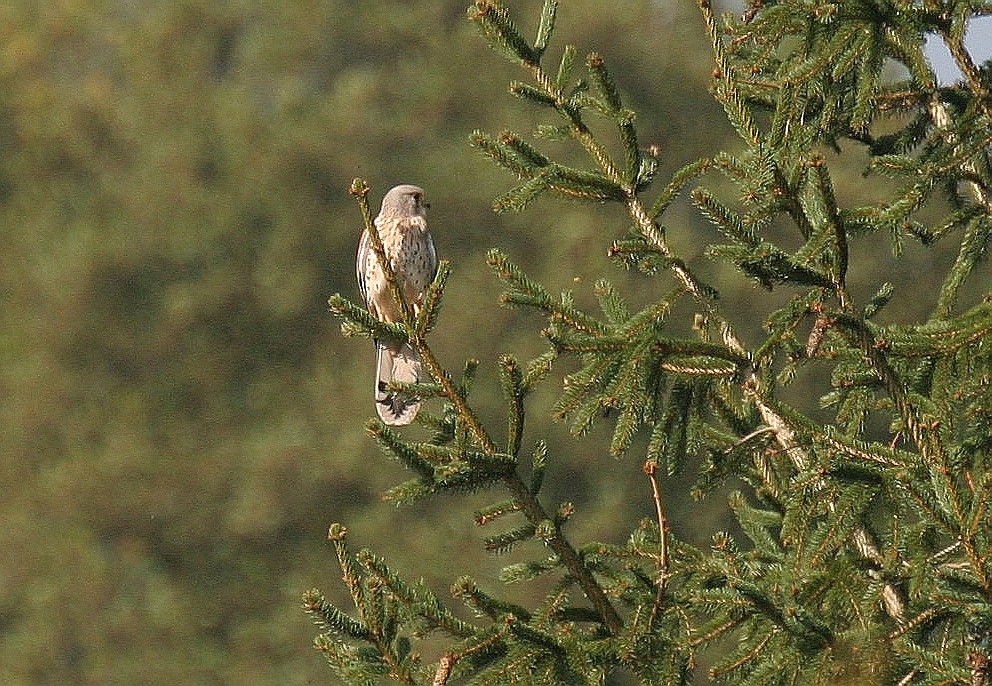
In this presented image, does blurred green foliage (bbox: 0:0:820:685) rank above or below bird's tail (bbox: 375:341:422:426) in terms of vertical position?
above

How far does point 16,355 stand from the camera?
21.5 m

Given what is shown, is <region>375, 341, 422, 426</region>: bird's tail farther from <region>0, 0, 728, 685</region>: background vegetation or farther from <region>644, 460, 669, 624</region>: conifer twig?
<region>0, 0, 728, 685</region>: background vegetation

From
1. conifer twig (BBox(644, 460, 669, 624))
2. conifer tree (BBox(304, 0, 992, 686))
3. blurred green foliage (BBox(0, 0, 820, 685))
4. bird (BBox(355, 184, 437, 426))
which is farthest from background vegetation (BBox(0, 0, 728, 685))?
conifer twig (BBox(644, 460, 669, 624))

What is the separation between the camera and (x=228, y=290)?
21.2 metres

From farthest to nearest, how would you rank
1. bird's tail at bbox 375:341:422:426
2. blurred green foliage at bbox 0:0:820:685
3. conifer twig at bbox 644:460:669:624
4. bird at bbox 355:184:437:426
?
blurred green foliage at bbox 0:0:820:685, bird at bbox 355:184:437:426, bird's tail at bbox 375:341:422:426, conifer twig at bbox 644:460:669:624

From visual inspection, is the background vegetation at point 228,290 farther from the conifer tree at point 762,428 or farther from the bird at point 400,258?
the conifer tree at point 762,428

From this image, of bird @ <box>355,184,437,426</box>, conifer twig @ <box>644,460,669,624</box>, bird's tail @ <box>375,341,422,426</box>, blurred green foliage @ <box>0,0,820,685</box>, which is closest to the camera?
conifer twig @ <box>644,460,669,624</box>

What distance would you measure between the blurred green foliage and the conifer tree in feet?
47.1

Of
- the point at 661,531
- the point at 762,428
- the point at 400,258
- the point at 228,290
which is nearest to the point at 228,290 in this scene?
the point at 228,290

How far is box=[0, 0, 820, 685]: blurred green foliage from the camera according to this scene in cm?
1969

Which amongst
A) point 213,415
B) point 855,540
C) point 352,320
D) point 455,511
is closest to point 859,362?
point 855,540

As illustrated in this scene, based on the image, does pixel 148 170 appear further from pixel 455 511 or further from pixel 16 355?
pixel 455 511

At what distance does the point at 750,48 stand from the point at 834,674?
1639 millimetres

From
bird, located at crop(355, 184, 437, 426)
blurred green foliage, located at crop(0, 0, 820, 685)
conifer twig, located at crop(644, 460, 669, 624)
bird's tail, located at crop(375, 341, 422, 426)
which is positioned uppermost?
blurred green foliage, located at crop(0, 0, 820, 685)
